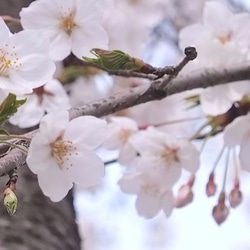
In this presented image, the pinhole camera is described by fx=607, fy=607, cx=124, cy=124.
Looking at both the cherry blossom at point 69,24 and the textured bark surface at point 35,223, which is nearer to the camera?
the cherry blossom at point 69,24

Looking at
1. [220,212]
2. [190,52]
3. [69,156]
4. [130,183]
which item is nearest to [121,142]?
[130,183]

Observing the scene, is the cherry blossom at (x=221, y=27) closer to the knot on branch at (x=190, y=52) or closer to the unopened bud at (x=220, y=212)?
the unopened bud at (x=220, y=212)

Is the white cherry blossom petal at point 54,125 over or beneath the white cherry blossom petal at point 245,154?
over

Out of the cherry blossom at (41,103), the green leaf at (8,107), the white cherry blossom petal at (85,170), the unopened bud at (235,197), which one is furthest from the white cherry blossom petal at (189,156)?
the green leaf at (8,107)

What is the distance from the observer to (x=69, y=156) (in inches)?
32.5

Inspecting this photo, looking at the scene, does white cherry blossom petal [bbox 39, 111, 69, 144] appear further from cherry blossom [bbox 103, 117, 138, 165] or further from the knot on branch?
cherry blossom [bbox 103, 117, 138, 165]

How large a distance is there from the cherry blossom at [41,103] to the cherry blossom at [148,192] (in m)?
0.18

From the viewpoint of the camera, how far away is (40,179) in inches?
31.3

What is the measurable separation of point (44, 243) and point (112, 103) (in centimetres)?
41

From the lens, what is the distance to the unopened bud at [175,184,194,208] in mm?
1170

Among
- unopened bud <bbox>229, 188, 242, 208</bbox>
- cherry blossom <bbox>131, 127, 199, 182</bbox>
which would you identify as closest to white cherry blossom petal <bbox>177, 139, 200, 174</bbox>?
cherry blossom <bbox>131, 127, 199, 182</bbox>

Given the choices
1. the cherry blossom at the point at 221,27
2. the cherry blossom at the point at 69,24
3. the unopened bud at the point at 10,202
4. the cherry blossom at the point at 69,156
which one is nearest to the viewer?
the unopened bud at the point at 10,202

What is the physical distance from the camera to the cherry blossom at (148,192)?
3.67 ft

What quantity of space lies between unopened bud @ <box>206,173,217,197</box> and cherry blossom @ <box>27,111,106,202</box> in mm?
402
